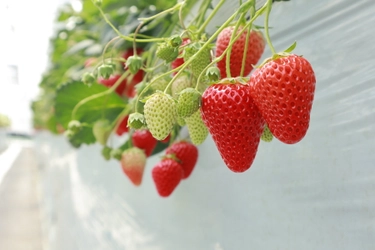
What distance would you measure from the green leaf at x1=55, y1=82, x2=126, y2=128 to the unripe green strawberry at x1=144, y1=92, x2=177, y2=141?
0.42 metres

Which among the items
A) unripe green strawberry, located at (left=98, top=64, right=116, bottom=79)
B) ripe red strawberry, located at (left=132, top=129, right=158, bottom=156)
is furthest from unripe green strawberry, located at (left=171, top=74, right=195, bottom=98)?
ripe red strawberry, located at (left=132, top=129, right=158, bottom=156)

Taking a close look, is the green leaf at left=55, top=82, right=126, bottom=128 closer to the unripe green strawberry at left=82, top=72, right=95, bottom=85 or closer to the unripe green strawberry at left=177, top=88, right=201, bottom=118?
the unripe green strawberry at left=82, top=72, right=95, bottom=85

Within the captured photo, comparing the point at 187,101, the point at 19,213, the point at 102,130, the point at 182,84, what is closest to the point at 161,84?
the point at 182,84

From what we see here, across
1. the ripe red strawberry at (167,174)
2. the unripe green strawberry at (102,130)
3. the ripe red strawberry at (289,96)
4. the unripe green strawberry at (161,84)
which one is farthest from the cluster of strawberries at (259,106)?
the unripe green strawberry at (102,130)

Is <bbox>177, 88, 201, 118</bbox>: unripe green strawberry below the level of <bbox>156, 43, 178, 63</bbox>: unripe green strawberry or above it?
below

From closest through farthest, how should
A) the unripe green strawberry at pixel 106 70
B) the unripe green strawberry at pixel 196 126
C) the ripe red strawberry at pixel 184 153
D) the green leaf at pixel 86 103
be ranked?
the unripe green strawberry at pixel 196 126 → the unripe green strawberry at pixel 106 70 → the ripe red strawberry at pixel 184 153 → the green leaf at pixel 86 103

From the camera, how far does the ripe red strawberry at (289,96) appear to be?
32 centimetres

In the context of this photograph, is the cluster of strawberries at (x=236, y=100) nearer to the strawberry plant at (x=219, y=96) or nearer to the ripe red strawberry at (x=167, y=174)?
the strawberry plant at (x=219, y=96)

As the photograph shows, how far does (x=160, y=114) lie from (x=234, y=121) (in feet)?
0.22

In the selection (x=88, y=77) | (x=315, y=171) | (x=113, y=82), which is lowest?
(x=315, y=171)

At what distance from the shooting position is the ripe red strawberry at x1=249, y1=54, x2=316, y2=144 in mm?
320

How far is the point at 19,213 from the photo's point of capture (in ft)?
17.9

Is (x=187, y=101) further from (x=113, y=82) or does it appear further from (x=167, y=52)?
(x=113, y=82)

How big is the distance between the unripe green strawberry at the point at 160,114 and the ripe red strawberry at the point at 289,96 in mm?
89
